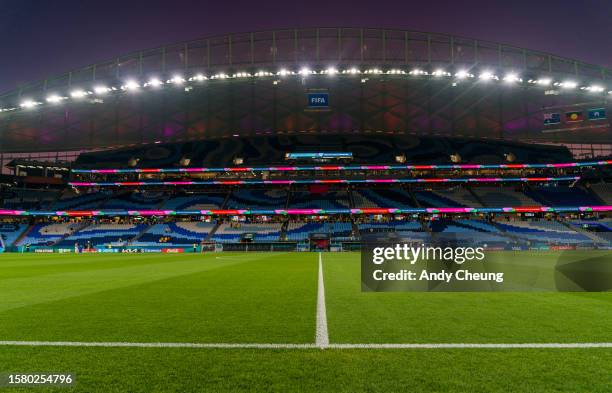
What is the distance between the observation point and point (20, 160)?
54750 mm

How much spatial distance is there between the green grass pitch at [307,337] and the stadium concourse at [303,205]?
33.1 metres

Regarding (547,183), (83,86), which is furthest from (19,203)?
(547,183)

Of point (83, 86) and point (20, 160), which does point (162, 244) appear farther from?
point (20, 160)

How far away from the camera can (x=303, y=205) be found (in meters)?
50.0

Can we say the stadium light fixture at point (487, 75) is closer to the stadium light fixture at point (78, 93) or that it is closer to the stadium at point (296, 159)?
the stadium at point (296, 159)

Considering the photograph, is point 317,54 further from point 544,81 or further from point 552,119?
point 544,81

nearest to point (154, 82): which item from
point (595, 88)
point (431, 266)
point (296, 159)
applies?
point (296, 159)

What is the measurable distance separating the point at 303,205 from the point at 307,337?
45251 millimetres

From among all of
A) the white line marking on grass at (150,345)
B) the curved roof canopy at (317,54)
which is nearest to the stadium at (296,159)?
the curved roof canopy at (317,54)

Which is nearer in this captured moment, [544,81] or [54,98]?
[544,81]

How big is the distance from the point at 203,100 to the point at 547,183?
166 ft

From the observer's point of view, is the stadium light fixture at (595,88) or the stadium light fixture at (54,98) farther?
the stadium light fixture at (54,98)

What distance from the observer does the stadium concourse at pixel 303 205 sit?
4362 cm

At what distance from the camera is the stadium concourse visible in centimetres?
4362
